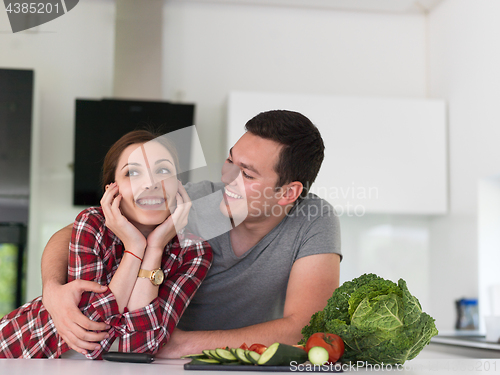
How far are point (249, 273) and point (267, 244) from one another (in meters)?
0.09

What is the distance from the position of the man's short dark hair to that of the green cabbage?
467mm

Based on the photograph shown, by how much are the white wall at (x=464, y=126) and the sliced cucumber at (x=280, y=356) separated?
6.34 feet

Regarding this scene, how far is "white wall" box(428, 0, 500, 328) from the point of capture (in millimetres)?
2479

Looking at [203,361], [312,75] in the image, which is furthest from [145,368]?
[312,75]

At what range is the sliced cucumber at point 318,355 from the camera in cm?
82

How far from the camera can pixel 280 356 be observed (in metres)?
0.81

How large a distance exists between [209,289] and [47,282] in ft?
1.41

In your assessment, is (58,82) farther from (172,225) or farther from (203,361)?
(203,361)

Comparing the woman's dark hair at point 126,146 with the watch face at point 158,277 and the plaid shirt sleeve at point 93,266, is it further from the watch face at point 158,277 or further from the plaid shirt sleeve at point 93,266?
the watch face at point 158,277

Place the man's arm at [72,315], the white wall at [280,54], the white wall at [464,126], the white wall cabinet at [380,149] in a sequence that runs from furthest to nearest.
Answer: the white wall at [280,54], the white wall cabinet at [380,149], the white wall at [464,126], the man's arm at [72,315]

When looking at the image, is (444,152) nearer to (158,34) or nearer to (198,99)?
(198,99)

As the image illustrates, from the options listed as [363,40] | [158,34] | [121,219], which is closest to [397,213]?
[363,40]

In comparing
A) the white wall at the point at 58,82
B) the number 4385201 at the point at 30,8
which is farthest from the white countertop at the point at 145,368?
the number 4385201 at the point at 30,8

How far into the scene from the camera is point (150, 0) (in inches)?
117
